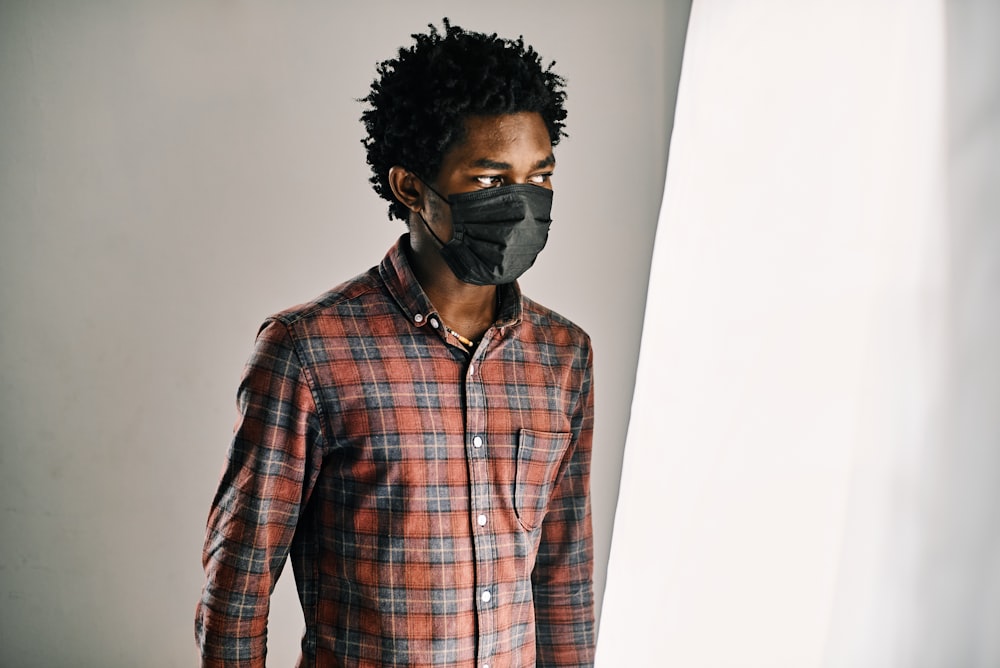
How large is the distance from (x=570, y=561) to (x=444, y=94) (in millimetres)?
737

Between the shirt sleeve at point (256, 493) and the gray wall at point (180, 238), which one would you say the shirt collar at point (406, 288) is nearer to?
the shirt sleeve at point (256, 493)

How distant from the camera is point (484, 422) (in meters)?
1.16

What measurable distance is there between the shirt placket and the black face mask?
0.14 m

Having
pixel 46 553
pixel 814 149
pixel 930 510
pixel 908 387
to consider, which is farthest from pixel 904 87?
pixel 46 553

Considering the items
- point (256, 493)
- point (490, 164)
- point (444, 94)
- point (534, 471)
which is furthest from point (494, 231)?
point (256, 493)

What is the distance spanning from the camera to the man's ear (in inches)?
45.7

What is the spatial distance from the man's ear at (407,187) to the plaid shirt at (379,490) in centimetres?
7

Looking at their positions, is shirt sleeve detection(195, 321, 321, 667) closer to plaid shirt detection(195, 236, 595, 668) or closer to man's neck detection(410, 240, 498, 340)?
plaid shirt detection(195, 236, 595, 668)

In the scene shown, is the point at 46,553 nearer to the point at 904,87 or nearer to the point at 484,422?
the point at 484,422

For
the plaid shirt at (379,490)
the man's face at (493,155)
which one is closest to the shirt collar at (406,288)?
the plaid shirt at (379,490)

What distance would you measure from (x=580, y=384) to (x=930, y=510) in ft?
1.68

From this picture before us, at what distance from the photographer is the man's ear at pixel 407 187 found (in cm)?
116

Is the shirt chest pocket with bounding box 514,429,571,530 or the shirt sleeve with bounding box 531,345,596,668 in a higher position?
the shirt chest pocket with bounding box 514,429,571,530

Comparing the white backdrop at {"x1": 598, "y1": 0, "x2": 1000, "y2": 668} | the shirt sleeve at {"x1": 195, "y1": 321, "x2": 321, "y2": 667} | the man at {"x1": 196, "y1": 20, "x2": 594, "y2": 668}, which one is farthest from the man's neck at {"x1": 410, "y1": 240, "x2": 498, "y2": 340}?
the white backdrop at {"x1": 598, "y1": 0, "x2": 1000, "y2": 668}
